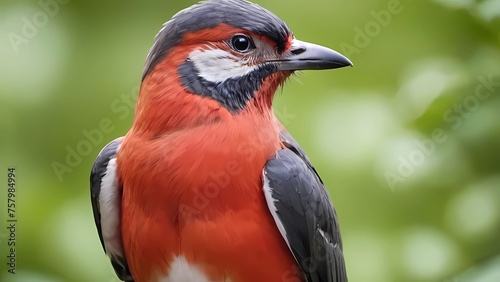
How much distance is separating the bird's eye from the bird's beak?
0.08m

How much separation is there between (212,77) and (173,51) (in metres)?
0.10

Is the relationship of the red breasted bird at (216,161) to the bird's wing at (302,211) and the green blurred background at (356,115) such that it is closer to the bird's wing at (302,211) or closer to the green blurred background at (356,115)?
the bird's wing at (302,211)

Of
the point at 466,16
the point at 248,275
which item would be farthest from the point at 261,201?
the point at 466,16

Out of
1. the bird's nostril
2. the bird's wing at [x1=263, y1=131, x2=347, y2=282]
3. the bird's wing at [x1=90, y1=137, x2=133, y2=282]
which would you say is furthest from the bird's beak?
the bird's wing at [x1=90, y1=137, x2=133, y2=282]

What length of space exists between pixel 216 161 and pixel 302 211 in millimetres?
243

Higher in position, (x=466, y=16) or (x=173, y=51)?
(x=466, y=16)

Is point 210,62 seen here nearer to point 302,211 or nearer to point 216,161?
point 216,161

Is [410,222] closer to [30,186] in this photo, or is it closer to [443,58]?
[443,58]

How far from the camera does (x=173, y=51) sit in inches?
64.1

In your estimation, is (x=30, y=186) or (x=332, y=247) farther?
(x=30, y=186)

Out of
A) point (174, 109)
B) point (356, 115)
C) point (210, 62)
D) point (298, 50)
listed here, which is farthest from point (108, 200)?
point (356, 115)

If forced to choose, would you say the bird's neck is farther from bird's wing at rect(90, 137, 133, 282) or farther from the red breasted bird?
bird's wing at rect(90, 137, 133, 282)

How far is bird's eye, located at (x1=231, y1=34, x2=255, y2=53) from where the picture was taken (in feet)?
5.37

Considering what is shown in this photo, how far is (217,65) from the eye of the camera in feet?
5.34
